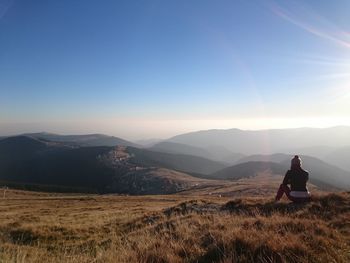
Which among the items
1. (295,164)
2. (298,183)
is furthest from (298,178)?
(295,164)

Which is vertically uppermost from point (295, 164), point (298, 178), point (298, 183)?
point (295, 164)

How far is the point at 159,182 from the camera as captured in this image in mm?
174375

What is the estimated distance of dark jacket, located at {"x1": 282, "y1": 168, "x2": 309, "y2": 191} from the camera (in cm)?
1317

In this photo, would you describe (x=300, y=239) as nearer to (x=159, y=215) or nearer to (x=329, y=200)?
(x=329, y=200)

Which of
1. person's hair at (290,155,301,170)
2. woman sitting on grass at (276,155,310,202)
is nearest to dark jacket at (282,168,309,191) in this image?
woman sitting on grass at (276,155,310,202)

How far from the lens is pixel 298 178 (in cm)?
1318

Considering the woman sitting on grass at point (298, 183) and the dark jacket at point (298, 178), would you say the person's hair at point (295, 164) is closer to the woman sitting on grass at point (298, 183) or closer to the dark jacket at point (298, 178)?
the woman sitting on grass at point (298, 183)

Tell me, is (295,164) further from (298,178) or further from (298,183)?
(298,183)

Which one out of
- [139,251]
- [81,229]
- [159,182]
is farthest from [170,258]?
[159,182]

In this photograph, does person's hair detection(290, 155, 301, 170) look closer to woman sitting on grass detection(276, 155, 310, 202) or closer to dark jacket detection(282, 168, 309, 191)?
woman sitting on grass detection(276, 155, 310, 202)

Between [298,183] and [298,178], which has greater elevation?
[298,178]

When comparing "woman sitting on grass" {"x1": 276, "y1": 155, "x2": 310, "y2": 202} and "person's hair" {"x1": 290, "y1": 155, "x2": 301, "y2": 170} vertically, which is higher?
"person's hair" {"x1": 290, "y1": 155, "x2": 301, "y2": 170}

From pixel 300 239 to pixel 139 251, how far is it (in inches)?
115

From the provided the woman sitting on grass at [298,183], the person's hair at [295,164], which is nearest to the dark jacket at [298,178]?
the woman sitting on grass at [298,183]
